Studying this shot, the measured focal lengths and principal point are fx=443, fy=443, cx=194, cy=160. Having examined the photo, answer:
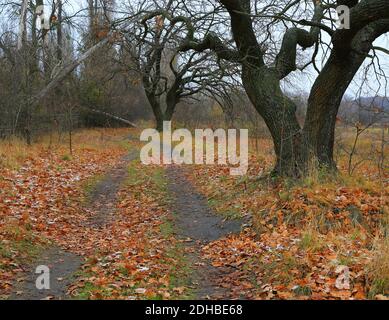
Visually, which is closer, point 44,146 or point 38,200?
point 38,200

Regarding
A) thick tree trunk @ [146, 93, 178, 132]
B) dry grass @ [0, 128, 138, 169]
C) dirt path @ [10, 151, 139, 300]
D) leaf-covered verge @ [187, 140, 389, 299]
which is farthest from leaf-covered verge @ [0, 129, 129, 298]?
thick tree trunk @ [146, 93, 178, 132]

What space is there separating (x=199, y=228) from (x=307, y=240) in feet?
9.05

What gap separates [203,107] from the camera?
1357 inches

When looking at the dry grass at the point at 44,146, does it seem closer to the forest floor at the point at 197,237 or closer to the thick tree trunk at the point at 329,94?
the forest floor at the point at 197,237

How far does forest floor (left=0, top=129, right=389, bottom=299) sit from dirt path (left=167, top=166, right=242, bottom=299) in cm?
2

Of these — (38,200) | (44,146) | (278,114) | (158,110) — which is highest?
(158,110)

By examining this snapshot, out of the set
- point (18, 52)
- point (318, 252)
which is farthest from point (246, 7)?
point (18, 52)

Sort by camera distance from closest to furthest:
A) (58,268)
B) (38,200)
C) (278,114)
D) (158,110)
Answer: (58,268) < (38,200) < (278,114) < (158,110)

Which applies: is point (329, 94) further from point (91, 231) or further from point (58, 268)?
point (58, 268)

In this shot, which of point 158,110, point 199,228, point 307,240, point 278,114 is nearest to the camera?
point 307,240

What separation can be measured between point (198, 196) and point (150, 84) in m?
18.1

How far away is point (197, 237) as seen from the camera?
791 centimetres

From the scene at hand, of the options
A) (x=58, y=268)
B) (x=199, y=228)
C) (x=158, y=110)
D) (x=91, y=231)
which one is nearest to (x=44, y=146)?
(x=91, y=231)

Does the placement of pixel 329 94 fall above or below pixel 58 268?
above
